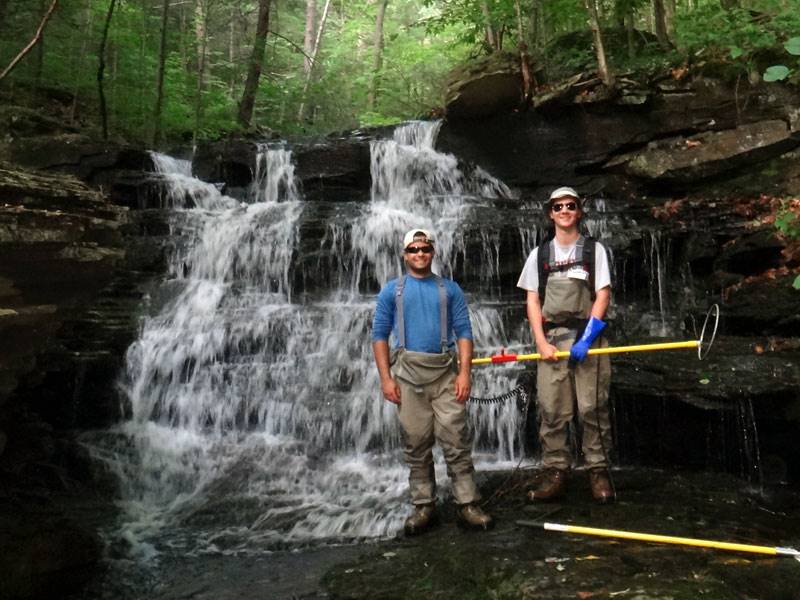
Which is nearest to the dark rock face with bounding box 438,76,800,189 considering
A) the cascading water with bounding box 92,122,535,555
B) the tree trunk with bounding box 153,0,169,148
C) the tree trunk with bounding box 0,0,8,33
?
the cascading water with bounding box 92,122,535,555

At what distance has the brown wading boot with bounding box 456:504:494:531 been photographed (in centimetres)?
431

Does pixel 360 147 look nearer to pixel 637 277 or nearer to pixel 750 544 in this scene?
pixel 637 277

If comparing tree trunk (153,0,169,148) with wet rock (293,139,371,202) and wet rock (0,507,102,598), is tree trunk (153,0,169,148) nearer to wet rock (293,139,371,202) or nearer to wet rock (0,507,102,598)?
wet rock (293,139,371,202)

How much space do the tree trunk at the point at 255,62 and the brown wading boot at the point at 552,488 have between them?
13.5 metres

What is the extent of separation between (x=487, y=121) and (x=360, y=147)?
2565 mm

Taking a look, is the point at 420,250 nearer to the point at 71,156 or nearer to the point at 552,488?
the point at 552,488

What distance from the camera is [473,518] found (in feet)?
14.2

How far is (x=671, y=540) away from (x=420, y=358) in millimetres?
1992

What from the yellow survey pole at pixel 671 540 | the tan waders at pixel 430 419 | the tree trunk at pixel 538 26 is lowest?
the yellow survey pole at pixel 671 540

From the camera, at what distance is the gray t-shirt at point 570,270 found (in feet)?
14.7

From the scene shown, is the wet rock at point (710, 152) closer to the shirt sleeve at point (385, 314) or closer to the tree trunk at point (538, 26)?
the tree trunk at point (538, 26)

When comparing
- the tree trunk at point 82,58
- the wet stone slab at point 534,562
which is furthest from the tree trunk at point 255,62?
the wet stone slab at point 534,562

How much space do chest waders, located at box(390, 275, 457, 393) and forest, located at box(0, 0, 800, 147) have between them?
8.27ft

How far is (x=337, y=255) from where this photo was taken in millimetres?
9328
